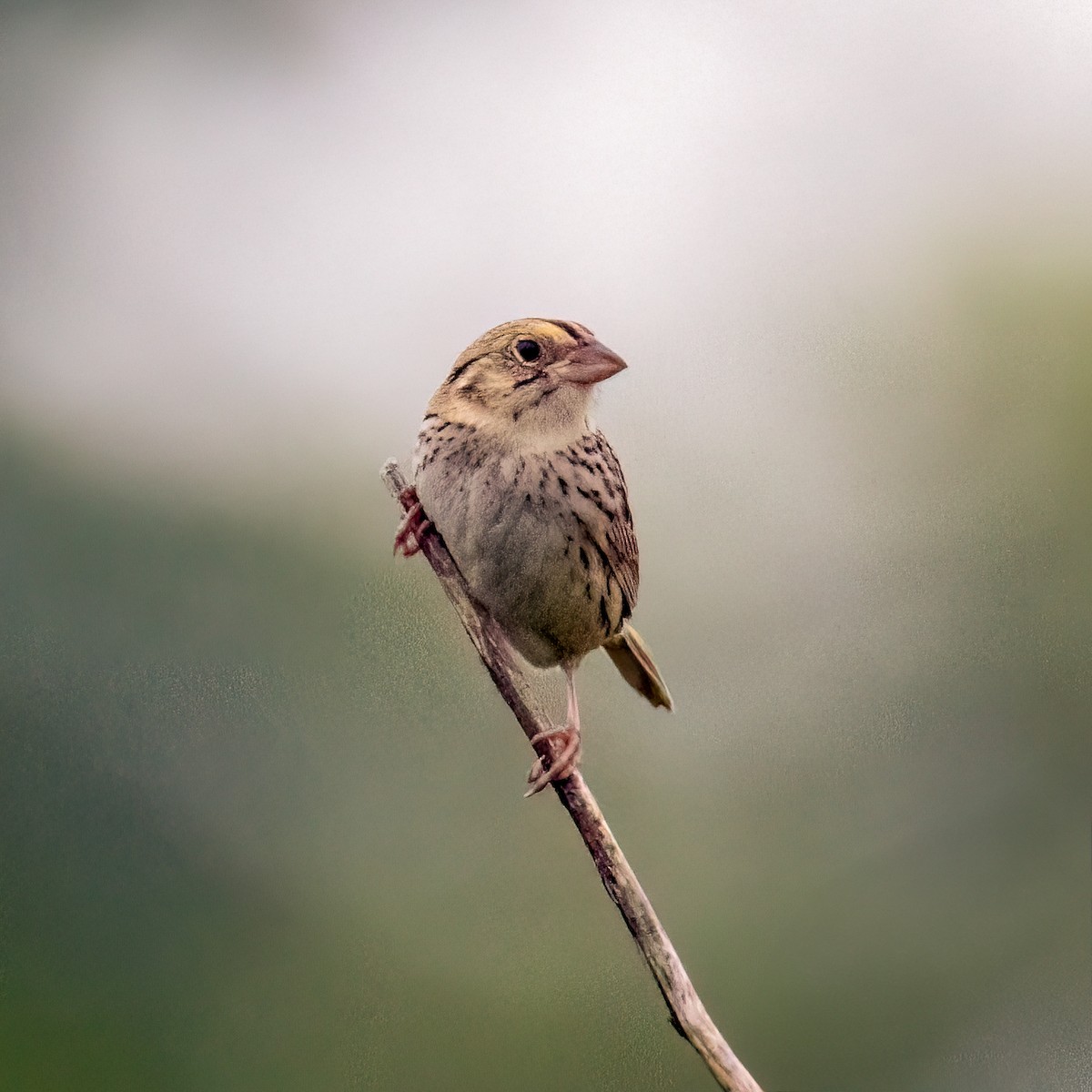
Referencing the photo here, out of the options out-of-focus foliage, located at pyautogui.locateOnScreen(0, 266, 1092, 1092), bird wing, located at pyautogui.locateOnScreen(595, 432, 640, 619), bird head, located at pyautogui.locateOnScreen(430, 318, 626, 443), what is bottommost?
out-of-focus foliage, located at pyautogui.locateOnScreen(0, 266, 1092, 1092)

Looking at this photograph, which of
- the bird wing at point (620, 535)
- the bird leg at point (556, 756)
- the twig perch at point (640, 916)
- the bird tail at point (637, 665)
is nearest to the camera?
the twig perch at point (640, 916)

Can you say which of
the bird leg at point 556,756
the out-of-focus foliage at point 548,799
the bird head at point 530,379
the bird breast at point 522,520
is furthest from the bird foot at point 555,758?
the bird head at point 530,379

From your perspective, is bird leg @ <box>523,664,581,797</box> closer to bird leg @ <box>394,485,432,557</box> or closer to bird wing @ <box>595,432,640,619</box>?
bird wing @ <box>595,432,640,619</box>

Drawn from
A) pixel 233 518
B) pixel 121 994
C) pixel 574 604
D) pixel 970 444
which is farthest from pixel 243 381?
pixel 970 444

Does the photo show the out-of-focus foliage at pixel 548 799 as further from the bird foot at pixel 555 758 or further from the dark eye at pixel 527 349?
the dark eye at pixel 527 349

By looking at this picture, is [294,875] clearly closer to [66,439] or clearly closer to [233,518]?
[233,518]

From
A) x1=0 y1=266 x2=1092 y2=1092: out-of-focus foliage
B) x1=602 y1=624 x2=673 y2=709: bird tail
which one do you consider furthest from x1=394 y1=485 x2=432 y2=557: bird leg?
x1=602 y1=624 x2=673 y2=709: bird tail

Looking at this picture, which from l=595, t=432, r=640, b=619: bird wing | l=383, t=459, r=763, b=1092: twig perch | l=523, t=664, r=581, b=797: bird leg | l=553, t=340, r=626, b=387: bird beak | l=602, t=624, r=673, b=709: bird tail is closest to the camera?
l=383, t=459, r=763, b=1092: twig perch
